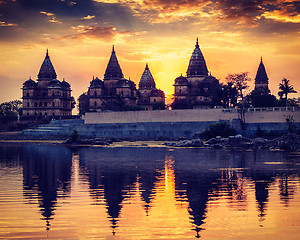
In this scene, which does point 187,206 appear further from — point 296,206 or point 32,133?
point 32,133

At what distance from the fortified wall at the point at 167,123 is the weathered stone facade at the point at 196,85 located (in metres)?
25.3

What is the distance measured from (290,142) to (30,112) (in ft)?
263

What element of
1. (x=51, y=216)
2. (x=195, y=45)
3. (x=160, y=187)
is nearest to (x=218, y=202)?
(x=160, y=187)

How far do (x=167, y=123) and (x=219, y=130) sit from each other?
13105 millimetres

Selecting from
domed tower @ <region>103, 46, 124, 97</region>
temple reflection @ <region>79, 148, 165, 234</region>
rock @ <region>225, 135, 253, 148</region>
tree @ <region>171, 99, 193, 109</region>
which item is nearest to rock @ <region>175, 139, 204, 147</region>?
rock @ <region>225, 135, 253, 148</region>

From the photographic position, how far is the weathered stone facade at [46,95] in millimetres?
119062

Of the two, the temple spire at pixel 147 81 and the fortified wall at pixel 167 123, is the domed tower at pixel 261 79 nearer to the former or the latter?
the temple spire at pixel 147 81

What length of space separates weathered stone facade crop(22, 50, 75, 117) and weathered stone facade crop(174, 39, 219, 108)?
102 feet

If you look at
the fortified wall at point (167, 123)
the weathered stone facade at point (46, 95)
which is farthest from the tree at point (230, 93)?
the weathered stone facade at point (46, 95)

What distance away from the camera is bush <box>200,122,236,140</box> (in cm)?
6975

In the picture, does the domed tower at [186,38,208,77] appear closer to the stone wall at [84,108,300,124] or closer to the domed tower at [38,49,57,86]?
the stone wall at [84,108,300,124]

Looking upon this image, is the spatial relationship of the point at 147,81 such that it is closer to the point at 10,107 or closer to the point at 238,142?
the point at 10,107

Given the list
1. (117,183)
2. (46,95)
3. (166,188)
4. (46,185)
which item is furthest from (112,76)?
(166,188)

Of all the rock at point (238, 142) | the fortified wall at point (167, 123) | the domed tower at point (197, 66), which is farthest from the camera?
the domed tower at point (197, 66)
